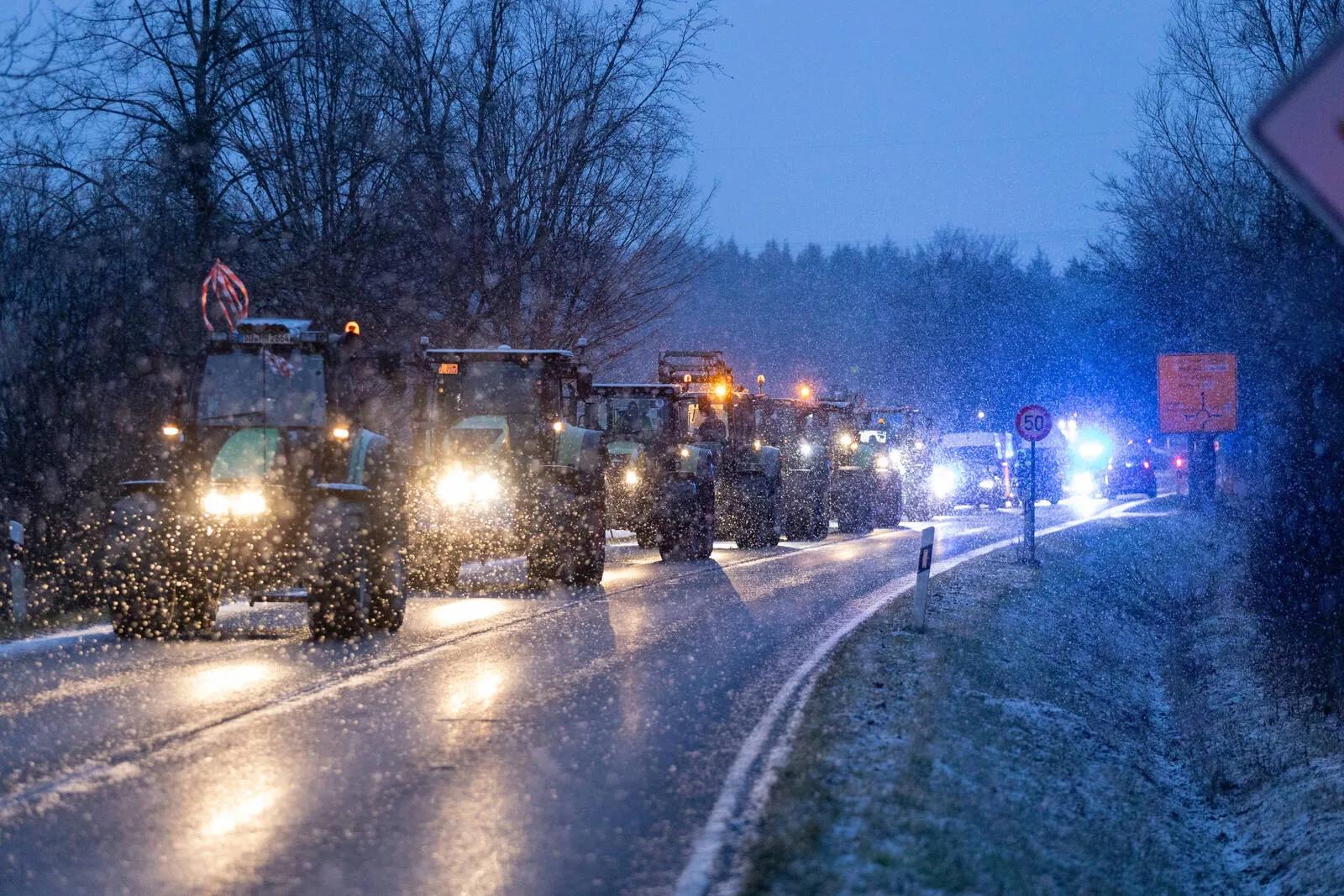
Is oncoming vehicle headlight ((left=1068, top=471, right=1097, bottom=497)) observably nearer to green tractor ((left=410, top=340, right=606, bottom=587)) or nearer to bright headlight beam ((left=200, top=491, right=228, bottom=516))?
green tractor ((left=410, top=340, right=606, bottom=587))

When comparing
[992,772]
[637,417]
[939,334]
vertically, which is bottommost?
[992,772]

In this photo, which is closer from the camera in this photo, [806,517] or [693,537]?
[693,537]

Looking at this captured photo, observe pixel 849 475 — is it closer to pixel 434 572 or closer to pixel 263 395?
pixel 434 572

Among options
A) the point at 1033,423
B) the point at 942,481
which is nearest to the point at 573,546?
the point at 1033,423

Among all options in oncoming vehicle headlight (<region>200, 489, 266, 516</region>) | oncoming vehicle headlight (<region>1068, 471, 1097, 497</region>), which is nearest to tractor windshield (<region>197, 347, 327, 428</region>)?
oncoming vehicle headlight (<region>200, 489, 266, 516</region>)

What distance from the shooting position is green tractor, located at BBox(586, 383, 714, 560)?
24.3m

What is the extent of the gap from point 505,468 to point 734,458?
1105 cm

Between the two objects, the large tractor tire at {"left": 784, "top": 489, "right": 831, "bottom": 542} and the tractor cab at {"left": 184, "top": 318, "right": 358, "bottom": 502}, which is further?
the large tractor tire at {"left": 784, "top": 489, "right": 831, "bottom": 542}

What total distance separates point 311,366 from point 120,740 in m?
5.64

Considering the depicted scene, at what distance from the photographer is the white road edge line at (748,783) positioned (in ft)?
19.2

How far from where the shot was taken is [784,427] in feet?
108

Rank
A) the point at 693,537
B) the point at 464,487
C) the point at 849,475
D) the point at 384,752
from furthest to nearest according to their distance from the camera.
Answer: the point at 849,475, the point at 693,537, the point at 464,487, the point at 384,752

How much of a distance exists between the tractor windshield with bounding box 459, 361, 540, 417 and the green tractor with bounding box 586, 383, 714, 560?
219 inches

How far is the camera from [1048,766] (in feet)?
31.5
